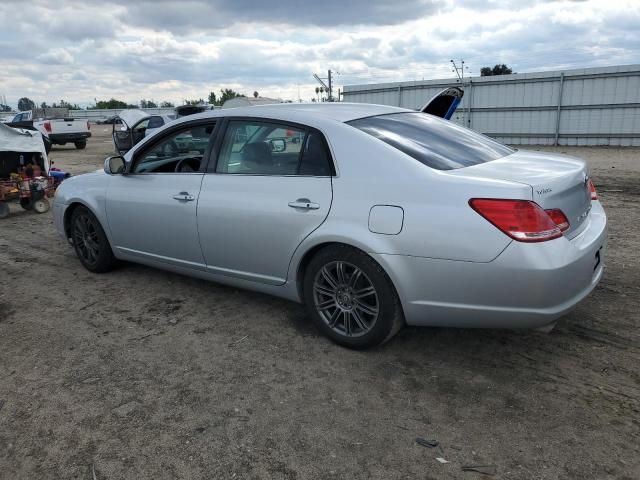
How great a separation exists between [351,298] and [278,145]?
125 centimetres

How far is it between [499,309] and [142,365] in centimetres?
227

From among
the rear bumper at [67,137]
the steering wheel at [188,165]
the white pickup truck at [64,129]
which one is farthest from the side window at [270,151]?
the rear bumper at [67,137]

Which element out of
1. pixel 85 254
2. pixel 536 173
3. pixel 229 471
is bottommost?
pixel 229 471

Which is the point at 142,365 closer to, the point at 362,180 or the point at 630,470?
the point at 362,180

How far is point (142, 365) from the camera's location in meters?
3.34

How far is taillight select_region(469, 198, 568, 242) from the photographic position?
2680 mm

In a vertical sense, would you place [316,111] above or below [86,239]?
above

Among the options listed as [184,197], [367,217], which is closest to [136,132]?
[184,197]

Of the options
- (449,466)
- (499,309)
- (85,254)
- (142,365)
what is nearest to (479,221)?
(499,309)

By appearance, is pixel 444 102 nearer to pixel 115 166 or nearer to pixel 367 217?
pixel 115 166

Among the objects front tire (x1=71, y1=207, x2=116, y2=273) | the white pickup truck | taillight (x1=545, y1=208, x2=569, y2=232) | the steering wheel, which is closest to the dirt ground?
front tire (x1=71, y1=207, x2=116, y2=273)

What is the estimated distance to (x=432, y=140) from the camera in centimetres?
352

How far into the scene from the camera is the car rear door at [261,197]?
3.40 meters

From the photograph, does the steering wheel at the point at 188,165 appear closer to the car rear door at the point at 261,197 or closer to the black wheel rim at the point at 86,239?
the car rear door at the point at 261,197
